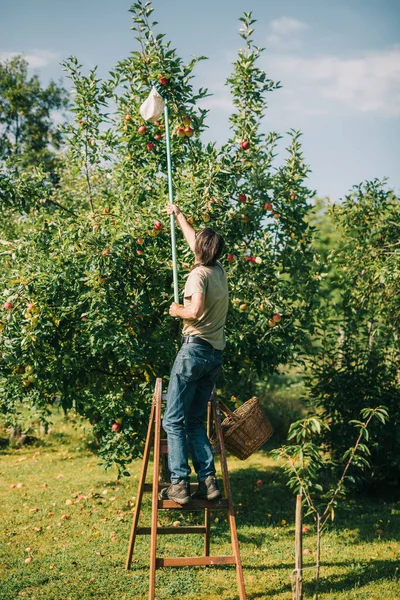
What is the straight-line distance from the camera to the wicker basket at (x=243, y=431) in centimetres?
447

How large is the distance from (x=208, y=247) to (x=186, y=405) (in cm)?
108

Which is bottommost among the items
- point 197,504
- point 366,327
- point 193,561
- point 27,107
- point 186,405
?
point 193,561

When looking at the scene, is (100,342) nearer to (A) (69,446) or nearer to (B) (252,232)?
(B) (252,232)

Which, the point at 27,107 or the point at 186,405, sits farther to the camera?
the point at 27,107

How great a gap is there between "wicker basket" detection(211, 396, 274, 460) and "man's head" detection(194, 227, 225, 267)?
113 centimetres

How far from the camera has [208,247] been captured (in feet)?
13.5

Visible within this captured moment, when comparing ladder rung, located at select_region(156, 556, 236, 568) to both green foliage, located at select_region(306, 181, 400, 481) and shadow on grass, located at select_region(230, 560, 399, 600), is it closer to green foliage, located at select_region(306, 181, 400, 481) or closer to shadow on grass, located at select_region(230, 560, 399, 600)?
shadow on grass, located at select_region(230, 560, 399, 600)

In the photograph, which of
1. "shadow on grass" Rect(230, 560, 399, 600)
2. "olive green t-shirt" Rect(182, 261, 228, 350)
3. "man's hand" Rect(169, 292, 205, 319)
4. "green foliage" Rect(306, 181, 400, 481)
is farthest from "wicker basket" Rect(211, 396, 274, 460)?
"green foliage" Rect(306, 181, 400, 481)

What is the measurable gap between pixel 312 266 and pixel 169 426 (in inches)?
123

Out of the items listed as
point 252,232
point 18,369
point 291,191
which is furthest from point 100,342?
point 291,191

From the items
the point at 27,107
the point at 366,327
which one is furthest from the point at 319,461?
the point at 27,107

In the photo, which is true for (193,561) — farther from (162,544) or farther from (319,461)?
(319,461)

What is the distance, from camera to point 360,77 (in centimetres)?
916

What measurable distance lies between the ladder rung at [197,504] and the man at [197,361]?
4cm
